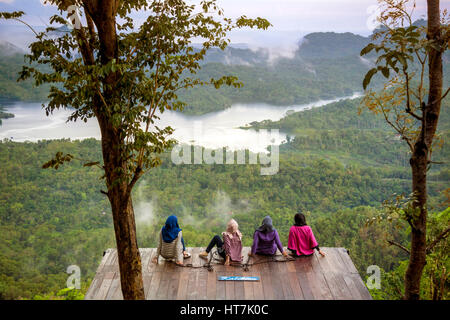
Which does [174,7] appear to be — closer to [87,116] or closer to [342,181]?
[87,116]

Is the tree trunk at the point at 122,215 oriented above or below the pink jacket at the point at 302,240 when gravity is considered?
above

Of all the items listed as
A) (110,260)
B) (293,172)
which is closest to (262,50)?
(293,172)

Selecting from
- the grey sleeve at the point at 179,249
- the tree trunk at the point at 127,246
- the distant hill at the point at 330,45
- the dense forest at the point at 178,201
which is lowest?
the dense forest at the point at 178,201

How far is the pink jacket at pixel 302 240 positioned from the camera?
15.8ft

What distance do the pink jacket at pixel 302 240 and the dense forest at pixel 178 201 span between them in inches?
325

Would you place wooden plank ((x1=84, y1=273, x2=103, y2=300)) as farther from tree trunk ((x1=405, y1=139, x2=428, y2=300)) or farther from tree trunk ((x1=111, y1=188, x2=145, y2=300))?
tree trunk ((x1=405, y1=139, x2=428, y2=300))

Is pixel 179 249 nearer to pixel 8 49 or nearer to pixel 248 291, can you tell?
pixel 248 291

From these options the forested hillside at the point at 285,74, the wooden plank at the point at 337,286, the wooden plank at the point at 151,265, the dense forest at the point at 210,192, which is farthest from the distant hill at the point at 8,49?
the wooden plank at the point at 337,286

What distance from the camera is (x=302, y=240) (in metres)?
4.83

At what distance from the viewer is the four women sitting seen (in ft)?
15.3

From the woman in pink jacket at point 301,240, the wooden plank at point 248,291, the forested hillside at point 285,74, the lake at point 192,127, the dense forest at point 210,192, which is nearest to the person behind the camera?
the wooden plank at point 248,291

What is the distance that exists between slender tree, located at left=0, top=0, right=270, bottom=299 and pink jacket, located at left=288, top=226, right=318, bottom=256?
7.24 feet

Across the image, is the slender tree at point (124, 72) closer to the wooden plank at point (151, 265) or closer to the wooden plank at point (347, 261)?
the wooden plank at point (151, 265)

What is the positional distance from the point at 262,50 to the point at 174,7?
80.1ft
